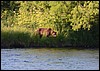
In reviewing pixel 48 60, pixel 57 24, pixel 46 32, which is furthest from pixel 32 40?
pixel 48 60

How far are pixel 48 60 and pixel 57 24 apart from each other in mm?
6339

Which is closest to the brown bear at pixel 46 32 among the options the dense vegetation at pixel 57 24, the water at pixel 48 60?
the dense vegetation at pixel 57 24

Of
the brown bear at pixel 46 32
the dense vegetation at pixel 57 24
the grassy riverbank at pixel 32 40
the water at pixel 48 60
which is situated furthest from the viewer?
the brown bear at pixel 46 32

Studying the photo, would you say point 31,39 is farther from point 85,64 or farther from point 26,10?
point 85,64

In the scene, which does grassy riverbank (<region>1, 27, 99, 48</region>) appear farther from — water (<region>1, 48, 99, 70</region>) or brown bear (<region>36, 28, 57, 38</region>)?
water (<region>1, 48, 99, 70</region>)

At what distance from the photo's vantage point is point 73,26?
22.9 m

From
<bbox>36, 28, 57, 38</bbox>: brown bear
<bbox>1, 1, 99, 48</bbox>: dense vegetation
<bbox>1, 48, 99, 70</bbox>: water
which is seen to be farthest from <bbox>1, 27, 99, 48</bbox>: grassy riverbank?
<bbox>1, 48, 99, 70</bbox>: water

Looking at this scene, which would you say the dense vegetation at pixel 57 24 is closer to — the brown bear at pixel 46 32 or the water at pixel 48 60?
the brown bear at pixel 46 32

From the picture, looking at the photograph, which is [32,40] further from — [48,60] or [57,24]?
[48,60]

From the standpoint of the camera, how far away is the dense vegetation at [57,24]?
22.4 meters

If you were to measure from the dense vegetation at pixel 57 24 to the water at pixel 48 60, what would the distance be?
1.57 metres

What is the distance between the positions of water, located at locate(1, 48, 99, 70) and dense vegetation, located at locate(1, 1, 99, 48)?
1.57 meters

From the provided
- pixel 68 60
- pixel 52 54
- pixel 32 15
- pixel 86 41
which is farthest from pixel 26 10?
pixel 68 60

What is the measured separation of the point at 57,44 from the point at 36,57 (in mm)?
4862
